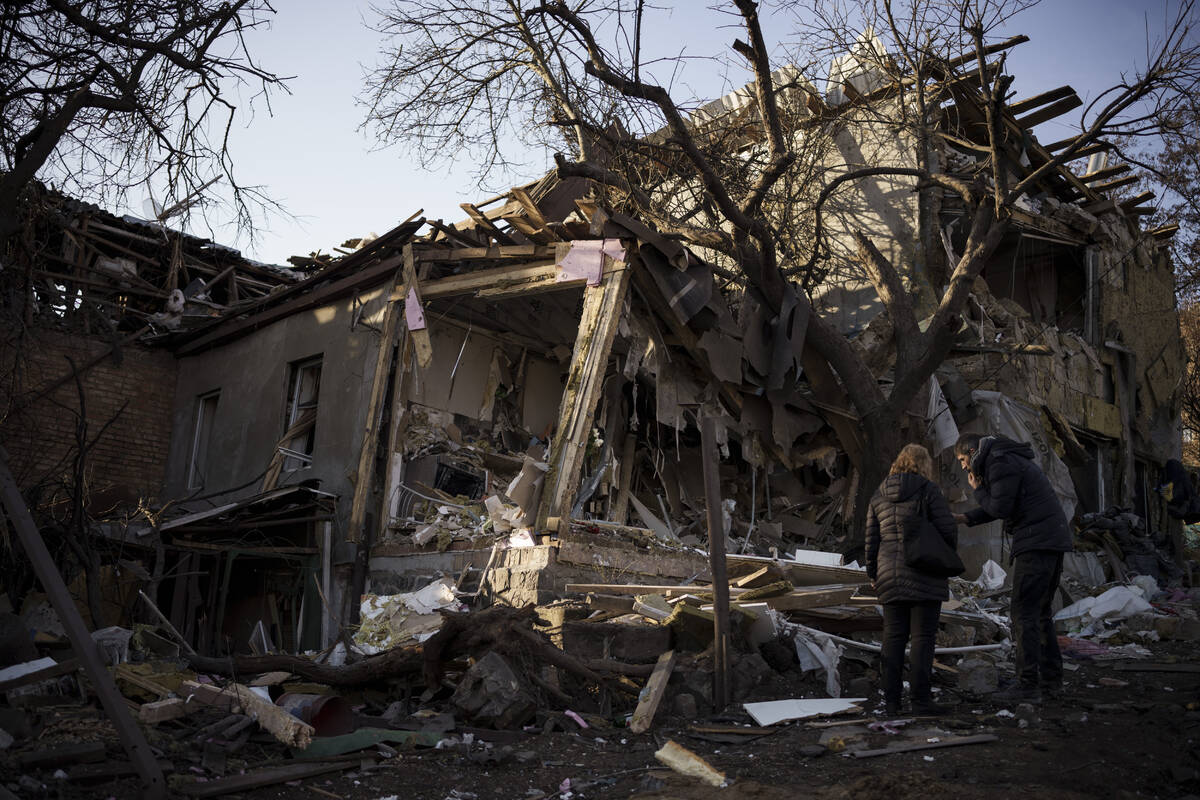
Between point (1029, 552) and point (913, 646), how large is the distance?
3.47 ft

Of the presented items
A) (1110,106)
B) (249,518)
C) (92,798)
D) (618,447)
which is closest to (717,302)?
(618,447)

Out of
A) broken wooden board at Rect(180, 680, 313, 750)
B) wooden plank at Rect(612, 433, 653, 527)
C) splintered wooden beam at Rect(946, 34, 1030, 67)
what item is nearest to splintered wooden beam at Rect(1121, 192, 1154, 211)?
splintered wooden beam at Rect(946, 34, 1030, 67)

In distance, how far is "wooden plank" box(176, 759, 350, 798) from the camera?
4.50m

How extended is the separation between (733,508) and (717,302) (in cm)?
275

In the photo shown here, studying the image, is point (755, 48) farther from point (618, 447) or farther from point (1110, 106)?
point (618, 447)

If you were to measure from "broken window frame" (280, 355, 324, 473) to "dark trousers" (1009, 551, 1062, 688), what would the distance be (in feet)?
30.1

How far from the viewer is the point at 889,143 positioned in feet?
49.8

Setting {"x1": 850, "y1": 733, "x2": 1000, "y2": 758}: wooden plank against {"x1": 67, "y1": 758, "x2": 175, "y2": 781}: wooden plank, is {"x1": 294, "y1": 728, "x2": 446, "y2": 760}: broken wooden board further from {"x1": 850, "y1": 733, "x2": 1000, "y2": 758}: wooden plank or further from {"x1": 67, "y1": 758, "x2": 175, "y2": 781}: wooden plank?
{"x1": 850, "y1": 733, "x2": 1000, "y2": 758}: wooden plank

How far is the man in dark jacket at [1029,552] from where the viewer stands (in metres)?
6.23

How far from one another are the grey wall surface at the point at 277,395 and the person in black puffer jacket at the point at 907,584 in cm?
745

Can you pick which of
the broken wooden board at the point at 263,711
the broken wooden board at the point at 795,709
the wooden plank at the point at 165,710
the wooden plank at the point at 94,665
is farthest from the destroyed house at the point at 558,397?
the wooden plank at the point at 94,665

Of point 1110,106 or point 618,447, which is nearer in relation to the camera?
point 1110,106

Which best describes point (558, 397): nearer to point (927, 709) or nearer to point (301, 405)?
point (301, 405)

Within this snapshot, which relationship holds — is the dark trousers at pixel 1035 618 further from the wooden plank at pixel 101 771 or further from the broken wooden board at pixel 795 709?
the wooden plank at pixel 101 771
